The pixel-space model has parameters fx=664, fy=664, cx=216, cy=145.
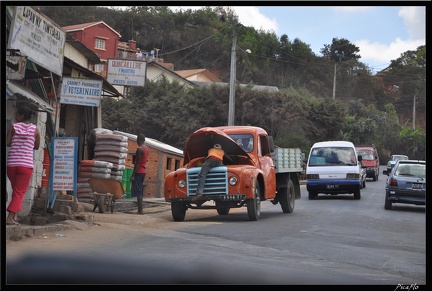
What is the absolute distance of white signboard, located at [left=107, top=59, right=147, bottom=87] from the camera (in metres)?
20.8

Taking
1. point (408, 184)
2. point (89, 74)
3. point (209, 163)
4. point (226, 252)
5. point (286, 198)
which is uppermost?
point (89, 74)

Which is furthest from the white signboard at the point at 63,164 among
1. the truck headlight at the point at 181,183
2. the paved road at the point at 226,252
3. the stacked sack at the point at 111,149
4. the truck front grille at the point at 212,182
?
the stacked sack at the point at 111,149

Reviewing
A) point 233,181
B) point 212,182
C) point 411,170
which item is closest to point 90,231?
point 212,182

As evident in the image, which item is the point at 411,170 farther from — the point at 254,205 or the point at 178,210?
the point at 178,210

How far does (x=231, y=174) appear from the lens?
15086 mm

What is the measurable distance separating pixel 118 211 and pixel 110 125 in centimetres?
2456

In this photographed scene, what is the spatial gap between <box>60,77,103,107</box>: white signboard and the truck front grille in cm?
286

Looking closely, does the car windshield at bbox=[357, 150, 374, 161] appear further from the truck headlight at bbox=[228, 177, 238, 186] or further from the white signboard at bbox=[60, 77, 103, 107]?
the white signboard at bbox=[60, 77, 103, 107]

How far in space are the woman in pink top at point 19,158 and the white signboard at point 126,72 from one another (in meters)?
10.7

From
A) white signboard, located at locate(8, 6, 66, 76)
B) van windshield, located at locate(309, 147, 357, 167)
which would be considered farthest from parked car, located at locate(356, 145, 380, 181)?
white signboard, located at locate(8, 6, 66, 76)

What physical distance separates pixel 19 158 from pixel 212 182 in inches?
233

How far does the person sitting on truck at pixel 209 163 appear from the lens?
49.1ft

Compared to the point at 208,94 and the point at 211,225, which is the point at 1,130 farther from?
the point at 208,94
